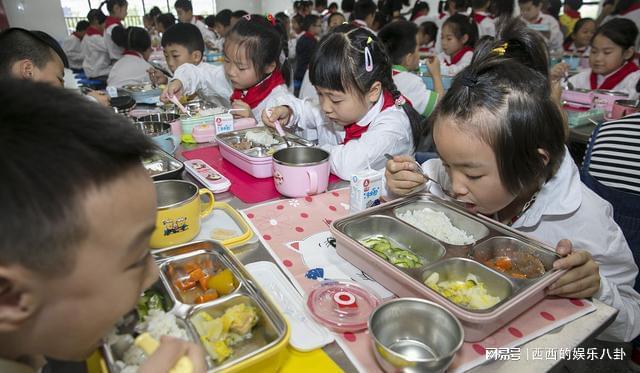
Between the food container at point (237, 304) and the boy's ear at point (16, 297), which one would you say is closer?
the boy's ear at point (16, 297)

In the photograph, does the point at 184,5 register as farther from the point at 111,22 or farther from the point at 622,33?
the point at 622,33

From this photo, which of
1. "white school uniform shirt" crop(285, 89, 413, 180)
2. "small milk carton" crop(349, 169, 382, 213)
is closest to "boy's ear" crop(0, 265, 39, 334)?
"small milk carton" crop(349, 169, 382, 213)

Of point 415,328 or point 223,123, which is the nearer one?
point 415,328

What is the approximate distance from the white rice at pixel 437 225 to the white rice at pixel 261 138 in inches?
35.2

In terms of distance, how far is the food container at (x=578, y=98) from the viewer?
9.76 feet

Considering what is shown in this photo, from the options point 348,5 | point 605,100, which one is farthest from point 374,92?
point 348,5

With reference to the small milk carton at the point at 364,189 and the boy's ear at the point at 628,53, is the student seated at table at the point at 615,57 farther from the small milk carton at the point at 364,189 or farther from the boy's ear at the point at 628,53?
the small milk carton at the point at 364,189

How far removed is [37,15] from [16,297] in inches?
532

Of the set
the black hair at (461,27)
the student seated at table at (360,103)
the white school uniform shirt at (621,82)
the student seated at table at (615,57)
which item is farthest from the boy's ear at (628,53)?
the student seated at table at (360,103)

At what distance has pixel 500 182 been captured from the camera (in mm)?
1201

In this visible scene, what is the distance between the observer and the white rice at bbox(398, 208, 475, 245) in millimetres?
1224

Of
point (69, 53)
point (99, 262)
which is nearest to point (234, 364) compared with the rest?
point (99, 262)

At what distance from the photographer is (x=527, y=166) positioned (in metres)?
1.20

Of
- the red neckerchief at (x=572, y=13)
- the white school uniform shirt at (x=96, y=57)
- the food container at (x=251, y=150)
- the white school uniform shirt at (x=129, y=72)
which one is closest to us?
the food container at (x=251, y=150)
